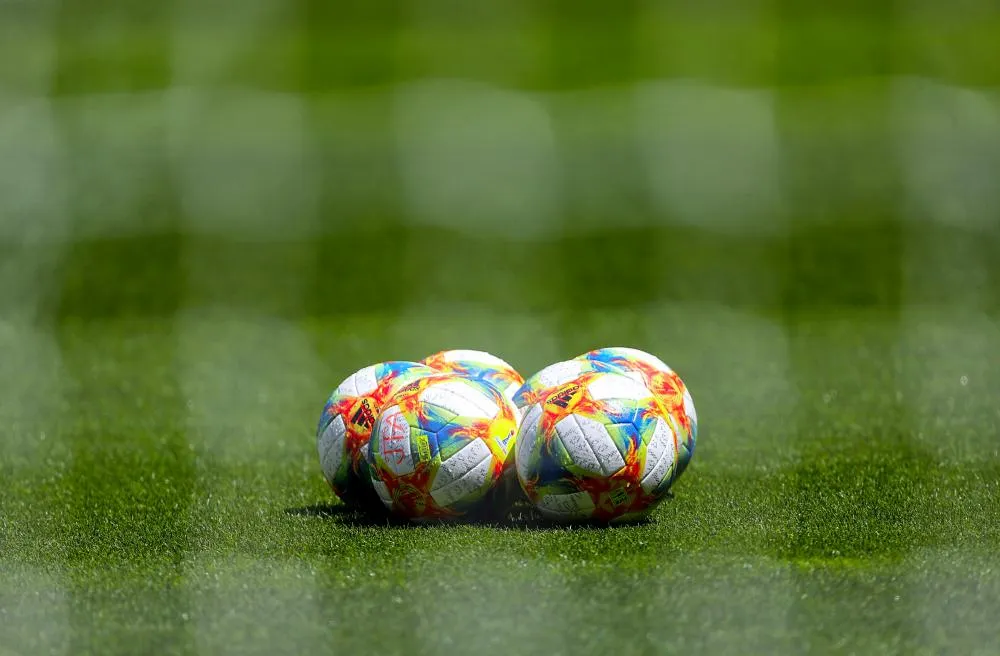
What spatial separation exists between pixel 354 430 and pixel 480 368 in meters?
0.77

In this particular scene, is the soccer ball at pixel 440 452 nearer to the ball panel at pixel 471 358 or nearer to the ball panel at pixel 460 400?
the ball panel at pixel 460 400

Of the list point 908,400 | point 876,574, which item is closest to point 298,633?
point 876,574

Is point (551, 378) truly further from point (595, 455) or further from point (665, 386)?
point (595, 455)

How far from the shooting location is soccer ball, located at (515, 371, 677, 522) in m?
5.24

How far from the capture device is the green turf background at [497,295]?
14.0 feet

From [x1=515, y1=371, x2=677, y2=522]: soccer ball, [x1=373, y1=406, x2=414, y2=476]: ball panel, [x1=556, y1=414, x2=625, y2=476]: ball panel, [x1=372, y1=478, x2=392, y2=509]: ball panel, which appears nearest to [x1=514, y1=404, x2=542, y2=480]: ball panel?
[x1=515, y1=371, x2=677, y2=522]: soccer ball

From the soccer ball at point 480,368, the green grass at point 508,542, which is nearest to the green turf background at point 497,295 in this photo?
the green grass at point 508,542

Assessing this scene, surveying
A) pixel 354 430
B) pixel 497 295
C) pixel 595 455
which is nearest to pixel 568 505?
pixel 595 455

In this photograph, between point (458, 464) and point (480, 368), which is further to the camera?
point (480, 368)

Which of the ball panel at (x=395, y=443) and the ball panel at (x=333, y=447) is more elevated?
the ball panel at (x=395, y=443)

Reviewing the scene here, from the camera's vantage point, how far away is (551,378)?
5930 mm

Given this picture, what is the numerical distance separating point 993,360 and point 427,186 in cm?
696

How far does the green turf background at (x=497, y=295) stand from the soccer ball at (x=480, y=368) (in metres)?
0.85

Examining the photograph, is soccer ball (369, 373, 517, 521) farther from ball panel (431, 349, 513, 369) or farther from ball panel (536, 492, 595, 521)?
ball panel (431, 349, 513, 369)
